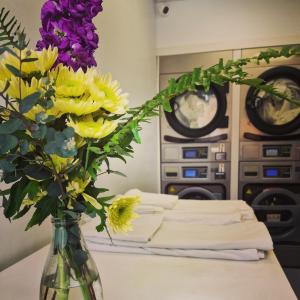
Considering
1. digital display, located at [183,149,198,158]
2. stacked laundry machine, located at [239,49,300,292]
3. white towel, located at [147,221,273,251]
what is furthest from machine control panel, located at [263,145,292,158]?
white towel, located at [147,221,273,251]

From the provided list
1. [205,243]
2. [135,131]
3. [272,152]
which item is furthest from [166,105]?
[272,152]

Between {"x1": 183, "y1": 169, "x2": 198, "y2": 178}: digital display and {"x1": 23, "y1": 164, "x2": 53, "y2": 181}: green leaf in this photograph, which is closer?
{"x1": 23, "y1": 164, "x2": 53, "y2": 181}: green leaf

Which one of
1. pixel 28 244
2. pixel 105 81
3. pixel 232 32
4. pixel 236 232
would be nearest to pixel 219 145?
pixel 232 32

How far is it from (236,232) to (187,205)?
528 millimetres

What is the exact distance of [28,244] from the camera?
1079 millimetres

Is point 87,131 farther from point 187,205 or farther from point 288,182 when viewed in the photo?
point 288,182

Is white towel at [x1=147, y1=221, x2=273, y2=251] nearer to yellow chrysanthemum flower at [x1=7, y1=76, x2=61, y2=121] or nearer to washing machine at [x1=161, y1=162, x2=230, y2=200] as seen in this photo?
yellow chrysanthemum flower at [x1=7, y1=76, x2=61, y2=121]

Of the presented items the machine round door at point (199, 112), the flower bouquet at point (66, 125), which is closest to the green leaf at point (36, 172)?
the flower bouquet at point (66, 125)

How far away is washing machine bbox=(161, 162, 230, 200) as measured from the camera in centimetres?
292

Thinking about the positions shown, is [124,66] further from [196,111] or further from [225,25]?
[225,25]

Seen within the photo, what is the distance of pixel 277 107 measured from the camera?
275cm

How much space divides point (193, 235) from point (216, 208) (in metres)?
0.41

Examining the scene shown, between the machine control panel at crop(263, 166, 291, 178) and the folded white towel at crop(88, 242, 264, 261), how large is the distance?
6.48 feet

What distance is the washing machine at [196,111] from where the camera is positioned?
112 inches
